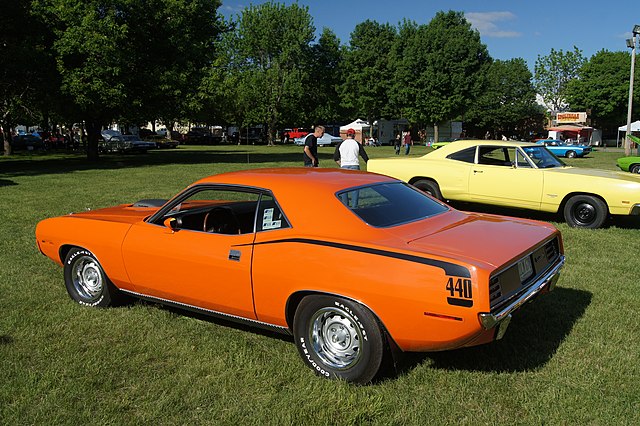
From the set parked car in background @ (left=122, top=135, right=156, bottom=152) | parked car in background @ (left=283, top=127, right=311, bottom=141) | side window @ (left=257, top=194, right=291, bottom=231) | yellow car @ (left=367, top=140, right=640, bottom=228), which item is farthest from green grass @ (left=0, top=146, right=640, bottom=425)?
parked car in background @ (left=283, top=127, right=311, bottom=141)

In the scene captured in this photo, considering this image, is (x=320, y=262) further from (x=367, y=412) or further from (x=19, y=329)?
(x=19, y=329)

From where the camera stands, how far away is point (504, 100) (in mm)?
63281

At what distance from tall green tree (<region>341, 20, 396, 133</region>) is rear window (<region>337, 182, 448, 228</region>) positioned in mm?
54482

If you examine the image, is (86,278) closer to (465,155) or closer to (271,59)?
(465,155)

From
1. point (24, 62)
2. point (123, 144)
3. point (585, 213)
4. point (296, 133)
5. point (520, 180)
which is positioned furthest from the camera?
point (296, 133)

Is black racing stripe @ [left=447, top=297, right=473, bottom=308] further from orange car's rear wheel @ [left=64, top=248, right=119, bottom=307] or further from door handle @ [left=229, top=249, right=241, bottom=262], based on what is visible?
orange car's rear wheel @ [left=64, top=248, right=119, bottom=307]

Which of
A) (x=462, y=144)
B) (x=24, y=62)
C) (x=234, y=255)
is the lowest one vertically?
(x=234, y=255)

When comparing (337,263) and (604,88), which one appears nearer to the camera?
(337,263)

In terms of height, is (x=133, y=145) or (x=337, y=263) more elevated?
(x=133, y=145)

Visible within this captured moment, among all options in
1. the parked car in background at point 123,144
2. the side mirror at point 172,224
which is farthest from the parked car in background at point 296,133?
the side mirror at point 172,224

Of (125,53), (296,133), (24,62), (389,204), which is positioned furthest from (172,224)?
(296,133)

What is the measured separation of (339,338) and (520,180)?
673cm

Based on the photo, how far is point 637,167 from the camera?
19.1 metres

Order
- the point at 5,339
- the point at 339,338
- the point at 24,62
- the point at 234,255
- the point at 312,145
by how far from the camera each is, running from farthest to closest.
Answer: the point at 24,62
the point at 312,145
the point at 5,339
the point at 234,255
the point at 339,338
